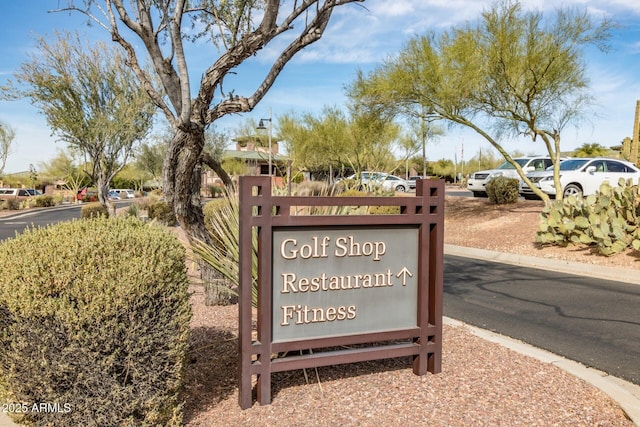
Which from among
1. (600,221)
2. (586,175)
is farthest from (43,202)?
(600,221)

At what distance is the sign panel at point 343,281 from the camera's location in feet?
11.6

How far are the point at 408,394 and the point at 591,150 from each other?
59.6 m

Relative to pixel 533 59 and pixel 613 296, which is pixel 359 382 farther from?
pixel 533 59

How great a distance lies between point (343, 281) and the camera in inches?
147

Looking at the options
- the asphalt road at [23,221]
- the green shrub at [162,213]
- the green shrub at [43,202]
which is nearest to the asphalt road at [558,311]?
the green shrub at [162,213]

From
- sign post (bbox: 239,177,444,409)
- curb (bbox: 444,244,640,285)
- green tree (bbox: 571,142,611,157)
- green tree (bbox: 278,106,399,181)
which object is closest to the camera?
sign post (bbox: 239,177,444,409)

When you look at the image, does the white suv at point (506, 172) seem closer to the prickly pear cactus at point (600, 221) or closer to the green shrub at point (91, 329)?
the prickly pear cactus at point (600, 221)

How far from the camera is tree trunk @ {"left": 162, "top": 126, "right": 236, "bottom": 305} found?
18.1ft

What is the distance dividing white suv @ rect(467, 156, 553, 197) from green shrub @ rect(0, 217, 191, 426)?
20.7 metres

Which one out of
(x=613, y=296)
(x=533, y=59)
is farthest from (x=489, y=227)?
(x=613, y=296)

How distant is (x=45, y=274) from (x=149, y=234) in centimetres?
71

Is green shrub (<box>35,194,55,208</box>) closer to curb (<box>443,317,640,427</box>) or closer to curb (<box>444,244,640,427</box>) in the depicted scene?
curb (<box>444,244,640,427</box>)

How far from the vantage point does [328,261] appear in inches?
145

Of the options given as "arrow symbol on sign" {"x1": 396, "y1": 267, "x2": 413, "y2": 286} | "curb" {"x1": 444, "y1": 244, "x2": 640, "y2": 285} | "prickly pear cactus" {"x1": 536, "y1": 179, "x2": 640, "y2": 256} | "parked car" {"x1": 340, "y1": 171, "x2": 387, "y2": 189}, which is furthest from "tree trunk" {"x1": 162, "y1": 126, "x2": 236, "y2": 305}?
"prickly pear cactus" {"x1": 536, "y1": 179, "x2": 640, "y2": 256}
